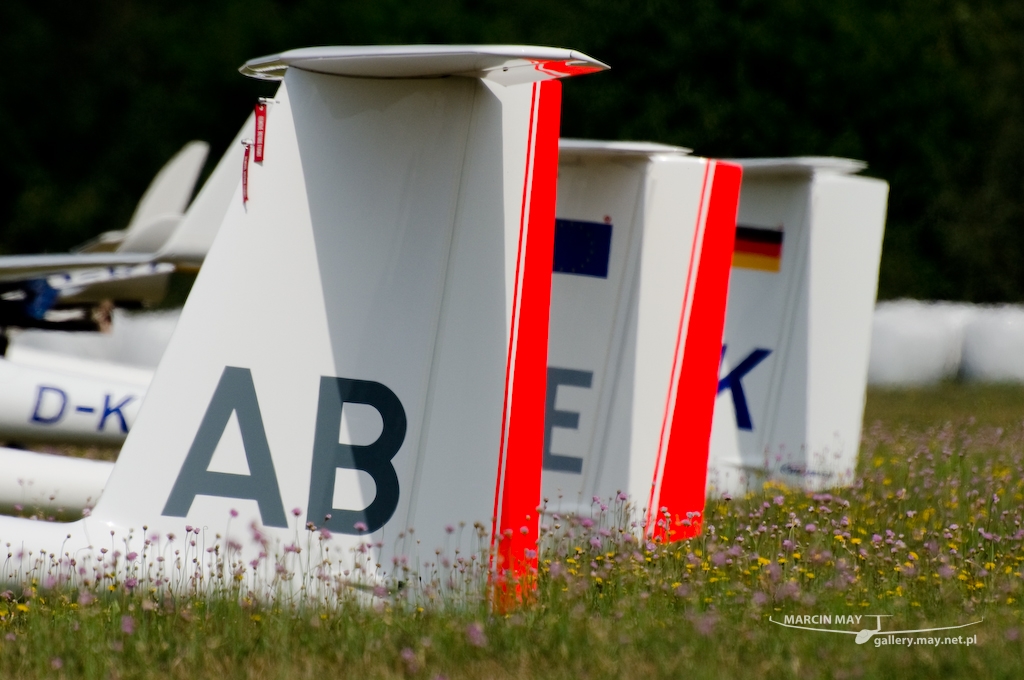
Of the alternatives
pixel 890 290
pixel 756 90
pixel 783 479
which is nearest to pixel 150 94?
pixel 756 90

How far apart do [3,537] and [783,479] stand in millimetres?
4950

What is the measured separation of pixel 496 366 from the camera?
367 centimetres

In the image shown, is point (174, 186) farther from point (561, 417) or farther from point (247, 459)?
point (247, 459)

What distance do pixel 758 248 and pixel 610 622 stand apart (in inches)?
196

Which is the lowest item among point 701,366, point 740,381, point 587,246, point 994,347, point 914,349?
point 914,349

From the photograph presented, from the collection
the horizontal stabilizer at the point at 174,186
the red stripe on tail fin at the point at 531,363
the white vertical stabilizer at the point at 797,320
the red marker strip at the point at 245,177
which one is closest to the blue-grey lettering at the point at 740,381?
the white vertical stabilizer at the point at 797,320

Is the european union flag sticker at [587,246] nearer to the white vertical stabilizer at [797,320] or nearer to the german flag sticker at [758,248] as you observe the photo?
the white vertical stabilizer at [797,320]

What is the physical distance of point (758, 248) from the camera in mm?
7918

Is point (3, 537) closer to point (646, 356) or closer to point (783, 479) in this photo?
point (646, 356)

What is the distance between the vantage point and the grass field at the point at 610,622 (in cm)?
303

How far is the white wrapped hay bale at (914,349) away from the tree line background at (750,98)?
9544 millimetres

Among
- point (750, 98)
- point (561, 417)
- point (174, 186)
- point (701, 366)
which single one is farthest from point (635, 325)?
point (750, 98)

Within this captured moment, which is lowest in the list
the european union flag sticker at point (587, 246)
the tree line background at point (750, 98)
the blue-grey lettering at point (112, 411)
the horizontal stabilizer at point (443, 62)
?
the blue-grey lettering at point (112, 411)

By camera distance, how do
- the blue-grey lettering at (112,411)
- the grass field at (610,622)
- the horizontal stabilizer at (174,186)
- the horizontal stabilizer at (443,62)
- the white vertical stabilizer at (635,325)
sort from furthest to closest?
the horizontal stabilizer at (174,186), the blue-grey lettering at (112,411), the white vertical stabilizer at (635,325), the horizontal stabilizer at (443,62), the grass field at (610,622)
